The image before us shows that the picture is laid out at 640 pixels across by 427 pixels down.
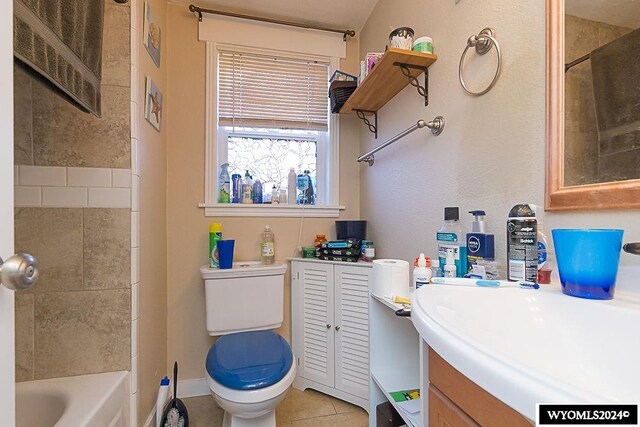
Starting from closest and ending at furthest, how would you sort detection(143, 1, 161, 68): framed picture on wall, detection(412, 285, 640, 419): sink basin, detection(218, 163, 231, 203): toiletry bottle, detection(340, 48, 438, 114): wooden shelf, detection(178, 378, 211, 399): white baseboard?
detection(412, 285, 640, 419): sink basin → detection(340, 48, 438, 114): wooden shelf → detection(143, 1, 161, 68): framed picture on wall → detection(178, 378, 211, 399): white baseboard → detection(218, 163, 231, 203): toiletry bottle

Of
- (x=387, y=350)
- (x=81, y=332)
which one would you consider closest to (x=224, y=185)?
(x=81, y=332)

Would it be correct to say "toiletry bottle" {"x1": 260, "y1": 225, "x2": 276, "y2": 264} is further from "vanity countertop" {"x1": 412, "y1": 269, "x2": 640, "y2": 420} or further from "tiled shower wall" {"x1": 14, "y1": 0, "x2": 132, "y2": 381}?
"vanity countertop" {"x1": 412, "y1": 269, "x2": 640, "y2": 420}

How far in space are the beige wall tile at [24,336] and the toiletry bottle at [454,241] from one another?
1479 millimetres

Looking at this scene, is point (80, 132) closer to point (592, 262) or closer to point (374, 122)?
point (374, 122)

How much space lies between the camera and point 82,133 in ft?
3.74

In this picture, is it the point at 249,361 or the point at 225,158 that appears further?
the point at 225,158

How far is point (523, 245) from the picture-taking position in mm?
709

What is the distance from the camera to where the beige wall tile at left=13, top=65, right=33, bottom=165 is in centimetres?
107

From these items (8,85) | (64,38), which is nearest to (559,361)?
(8,85)

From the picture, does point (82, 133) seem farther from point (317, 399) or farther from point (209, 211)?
point (317, 399)

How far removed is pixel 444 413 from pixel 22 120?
1.60 meters

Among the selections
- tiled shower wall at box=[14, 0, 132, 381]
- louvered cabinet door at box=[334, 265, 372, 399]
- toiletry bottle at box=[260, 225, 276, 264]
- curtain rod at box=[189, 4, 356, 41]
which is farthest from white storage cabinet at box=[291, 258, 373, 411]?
curtain rod at box=[189, 4, 356, 41]

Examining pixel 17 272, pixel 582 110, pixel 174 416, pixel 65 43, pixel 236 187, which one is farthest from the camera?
pixel 236 187

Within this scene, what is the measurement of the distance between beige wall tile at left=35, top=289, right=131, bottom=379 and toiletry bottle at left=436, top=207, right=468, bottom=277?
3.89ft
